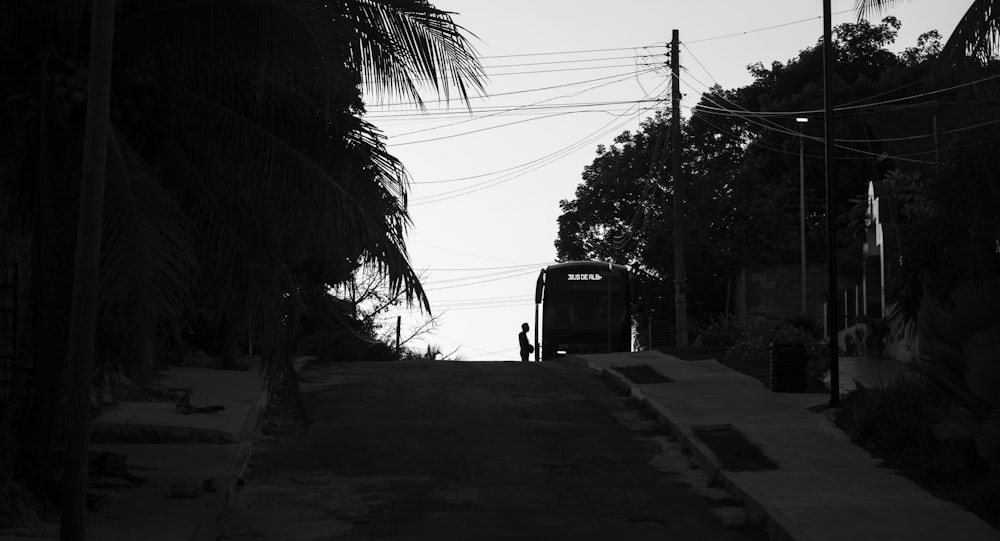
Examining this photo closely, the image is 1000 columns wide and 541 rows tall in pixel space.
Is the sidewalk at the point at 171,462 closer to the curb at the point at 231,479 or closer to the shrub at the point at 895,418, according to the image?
the curb at the point at 231,479

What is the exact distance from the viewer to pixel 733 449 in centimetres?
1542

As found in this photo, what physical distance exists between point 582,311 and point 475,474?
89.0 feet

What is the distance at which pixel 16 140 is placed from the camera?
1162 centimetres

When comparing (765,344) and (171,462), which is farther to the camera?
(765,344)

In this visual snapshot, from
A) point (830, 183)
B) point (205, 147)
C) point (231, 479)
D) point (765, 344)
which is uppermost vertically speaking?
point (830, 183)

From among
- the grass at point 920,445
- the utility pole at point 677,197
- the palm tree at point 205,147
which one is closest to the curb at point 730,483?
the grass at point 920,445

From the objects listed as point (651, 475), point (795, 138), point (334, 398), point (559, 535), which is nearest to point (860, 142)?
point (795, 138)

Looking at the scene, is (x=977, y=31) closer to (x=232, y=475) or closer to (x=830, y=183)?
(x=830, y=183)

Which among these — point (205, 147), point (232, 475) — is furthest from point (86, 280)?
point (232, 475)

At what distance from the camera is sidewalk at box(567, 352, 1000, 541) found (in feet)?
36.0

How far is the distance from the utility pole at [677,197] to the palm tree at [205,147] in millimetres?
23581

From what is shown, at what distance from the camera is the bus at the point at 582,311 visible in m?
41.2

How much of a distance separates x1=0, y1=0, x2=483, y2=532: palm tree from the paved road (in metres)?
1.90

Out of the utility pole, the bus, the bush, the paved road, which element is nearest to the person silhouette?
the bus
